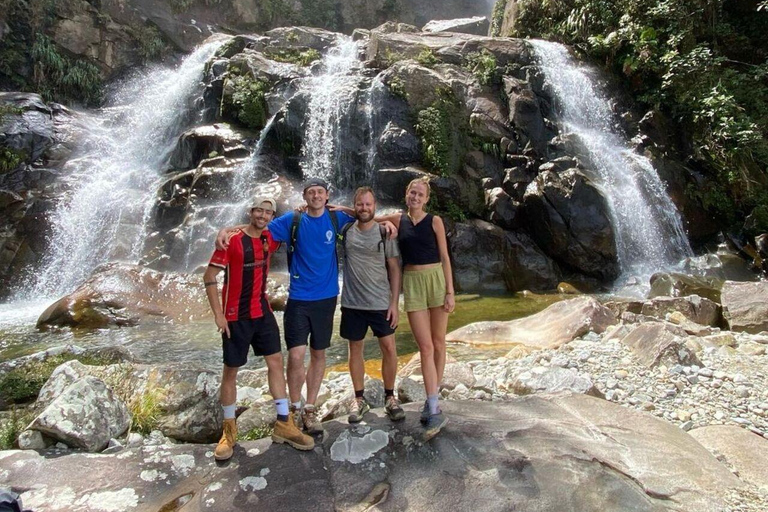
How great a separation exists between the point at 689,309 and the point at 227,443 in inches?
342

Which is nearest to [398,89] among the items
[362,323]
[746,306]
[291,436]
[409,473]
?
[746,306]

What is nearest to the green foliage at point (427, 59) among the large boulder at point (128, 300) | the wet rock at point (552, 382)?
the large boulder at point (128, 300)

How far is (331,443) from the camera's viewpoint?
3.73 metres

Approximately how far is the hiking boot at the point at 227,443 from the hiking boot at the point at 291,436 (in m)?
0.31

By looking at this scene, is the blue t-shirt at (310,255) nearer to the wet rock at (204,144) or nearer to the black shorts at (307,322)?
the black shorts at (307,322)

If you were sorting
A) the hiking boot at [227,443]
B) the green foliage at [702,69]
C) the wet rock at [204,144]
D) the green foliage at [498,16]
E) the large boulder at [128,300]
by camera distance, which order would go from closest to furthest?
the hiking boot at [227,443] → the large boulder at [128,300] → the green foliage at [702,69] → the wet rock at [204,144] → the green foliage at [498,16]

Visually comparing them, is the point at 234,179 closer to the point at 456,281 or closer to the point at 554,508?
the point at 456,281

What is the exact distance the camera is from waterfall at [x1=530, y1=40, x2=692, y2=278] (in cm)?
1391

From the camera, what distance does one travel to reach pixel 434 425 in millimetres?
3760

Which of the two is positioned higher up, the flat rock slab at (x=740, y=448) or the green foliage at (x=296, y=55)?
the green foliage at (x=296, y=55)

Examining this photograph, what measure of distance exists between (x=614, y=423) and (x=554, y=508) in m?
1.44

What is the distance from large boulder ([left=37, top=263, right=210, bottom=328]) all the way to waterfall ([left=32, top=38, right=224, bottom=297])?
108 inches

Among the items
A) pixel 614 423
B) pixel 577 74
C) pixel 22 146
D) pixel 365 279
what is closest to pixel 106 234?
pixel 22 146

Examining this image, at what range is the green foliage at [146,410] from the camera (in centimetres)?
437
